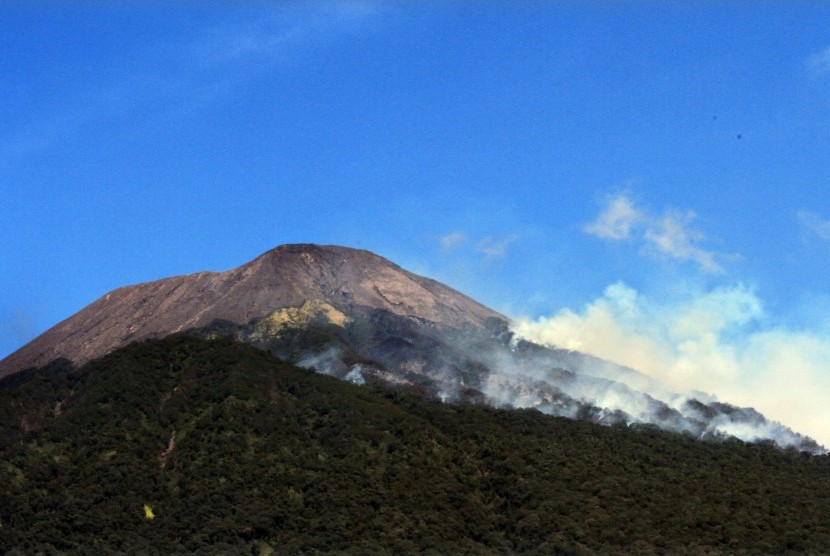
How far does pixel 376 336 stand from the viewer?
138m

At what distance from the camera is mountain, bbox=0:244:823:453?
424 feet

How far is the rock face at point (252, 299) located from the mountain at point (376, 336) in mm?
186

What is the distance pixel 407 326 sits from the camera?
143250 millimetres

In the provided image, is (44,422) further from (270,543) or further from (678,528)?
(678,528)

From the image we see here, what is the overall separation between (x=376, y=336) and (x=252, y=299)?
14.7 meters

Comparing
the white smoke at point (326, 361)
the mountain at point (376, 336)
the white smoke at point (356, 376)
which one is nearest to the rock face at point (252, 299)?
the mountain at point (376, 336)

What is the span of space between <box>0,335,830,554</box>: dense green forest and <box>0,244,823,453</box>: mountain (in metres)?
15.7

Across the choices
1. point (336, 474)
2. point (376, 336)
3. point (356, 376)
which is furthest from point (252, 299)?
point (336, 474)

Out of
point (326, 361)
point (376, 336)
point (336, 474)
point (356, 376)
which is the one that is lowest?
point (336, 474)

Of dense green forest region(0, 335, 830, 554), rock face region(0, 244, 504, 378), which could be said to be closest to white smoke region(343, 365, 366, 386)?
dense green forest region(0, 335, 830, 554)

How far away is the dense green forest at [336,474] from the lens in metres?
88.4

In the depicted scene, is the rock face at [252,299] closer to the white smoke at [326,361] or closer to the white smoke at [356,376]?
the white smoke at [326,361]

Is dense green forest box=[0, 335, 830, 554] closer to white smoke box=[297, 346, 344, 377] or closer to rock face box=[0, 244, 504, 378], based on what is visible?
white smoke box=[297, 346, 344, 377]

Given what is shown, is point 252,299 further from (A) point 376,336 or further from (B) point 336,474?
(B) point 336,474
